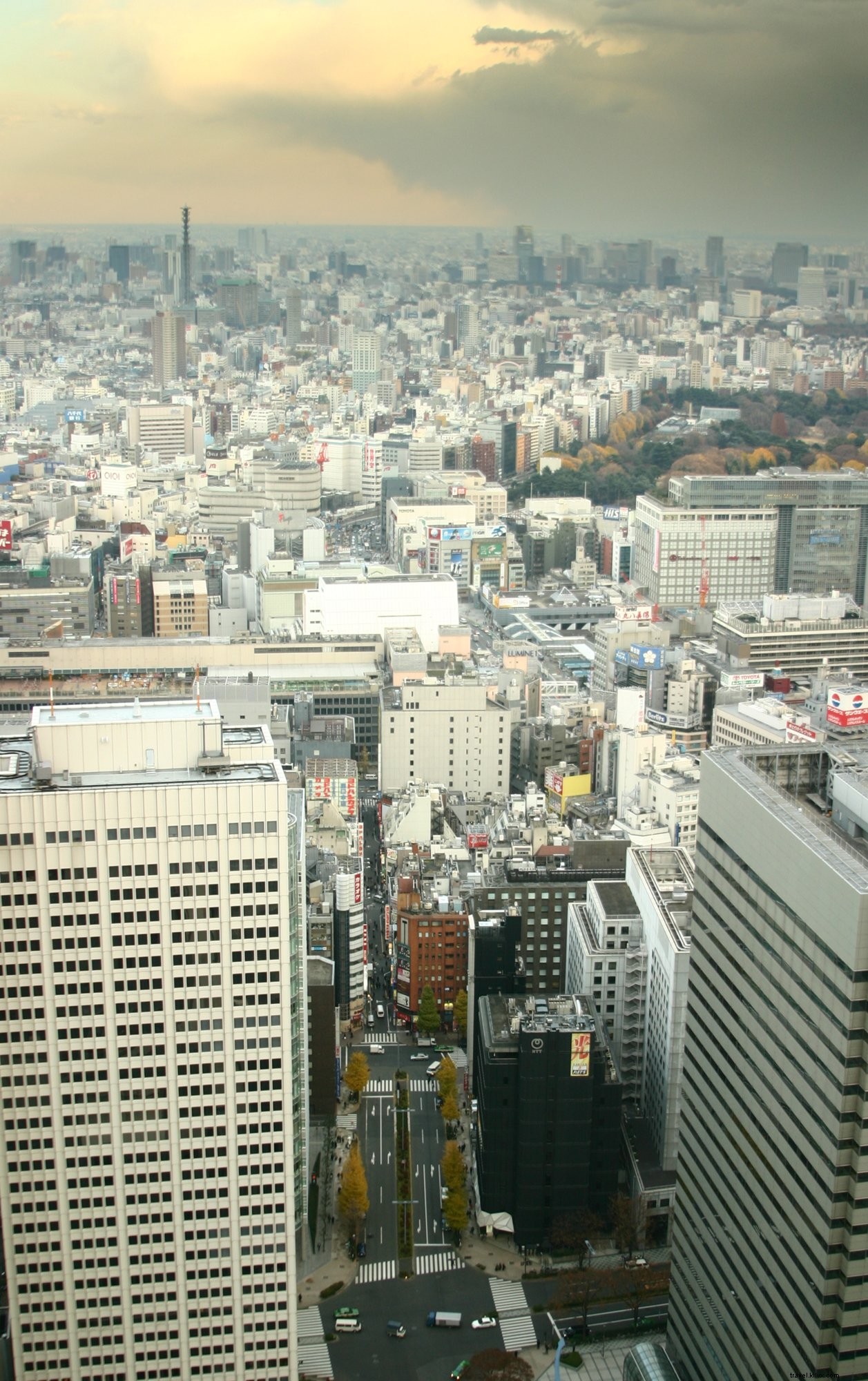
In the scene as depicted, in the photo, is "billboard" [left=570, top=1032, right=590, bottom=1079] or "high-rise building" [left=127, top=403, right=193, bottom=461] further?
"high-rise building" [left=127, top=403, right=193, bottom=461]

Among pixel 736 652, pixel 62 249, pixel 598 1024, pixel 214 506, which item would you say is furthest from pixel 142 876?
pixel 62 249

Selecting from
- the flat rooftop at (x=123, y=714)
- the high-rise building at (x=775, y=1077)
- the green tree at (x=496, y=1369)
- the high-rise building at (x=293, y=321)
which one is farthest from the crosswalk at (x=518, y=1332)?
the high-rise building at (x=293, y=321)

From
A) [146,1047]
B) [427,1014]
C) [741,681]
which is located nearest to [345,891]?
[427,1014]

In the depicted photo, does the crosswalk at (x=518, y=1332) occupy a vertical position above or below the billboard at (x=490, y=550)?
below

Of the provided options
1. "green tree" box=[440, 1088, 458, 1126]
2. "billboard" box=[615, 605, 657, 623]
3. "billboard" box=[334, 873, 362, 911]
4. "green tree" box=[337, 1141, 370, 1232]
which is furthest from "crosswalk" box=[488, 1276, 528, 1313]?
"billboard" box=[615, 605, 657, 623]

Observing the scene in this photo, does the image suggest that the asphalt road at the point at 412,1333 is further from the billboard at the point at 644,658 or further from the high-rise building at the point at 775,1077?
the billboard at the point at 644,658

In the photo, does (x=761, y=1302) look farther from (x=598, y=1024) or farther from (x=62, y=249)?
(x=62, y=249)

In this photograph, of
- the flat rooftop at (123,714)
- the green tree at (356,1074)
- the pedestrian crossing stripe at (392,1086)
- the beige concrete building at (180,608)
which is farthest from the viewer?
the beige concrete building at (180,608)

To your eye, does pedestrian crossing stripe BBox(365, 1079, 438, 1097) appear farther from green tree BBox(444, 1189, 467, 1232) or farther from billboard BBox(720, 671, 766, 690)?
billboard BBox(720, 671, 766, 690)
